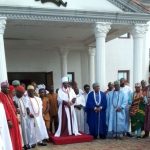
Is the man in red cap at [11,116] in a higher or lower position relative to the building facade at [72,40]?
lower

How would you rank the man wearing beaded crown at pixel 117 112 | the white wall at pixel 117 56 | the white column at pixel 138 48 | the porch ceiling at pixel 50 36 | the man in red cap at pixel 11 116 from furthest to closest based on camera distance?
1. the white wall at pixel 117 56
2. the porch ceiling at pixel 50 36
3. the white column at pixel 138 48
4. the man wearing beaded crown at pixel 117 112
5. the man in red cap at pixel 11 116

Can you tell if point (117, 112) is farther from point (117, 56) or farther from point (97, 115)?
point (117, 56)

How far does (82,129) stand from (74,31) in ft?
16.8

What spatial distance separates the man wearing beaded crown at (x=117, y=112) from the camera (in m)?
10.1

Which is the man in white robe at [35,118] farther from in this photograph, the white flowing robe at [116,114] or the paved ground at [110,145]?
the white flowing robe at [116,114]

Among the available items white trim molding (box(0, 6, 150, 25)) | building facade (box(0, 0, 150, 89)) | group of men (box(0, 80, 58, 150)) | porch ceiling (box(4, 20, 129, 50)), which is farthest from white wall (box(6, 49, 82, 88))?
group of men (box(0, 80, 58, 150))

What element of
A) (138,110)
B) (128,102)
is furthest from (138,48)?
(138,110)

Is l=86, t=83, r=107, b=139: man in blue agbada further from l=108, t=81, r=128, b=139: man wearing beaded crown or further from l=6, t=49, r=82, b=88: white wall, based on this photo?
l=6, t=49, r=82, b=88: white wall

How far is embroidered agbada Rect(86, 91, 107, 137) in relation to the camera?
1023 cm

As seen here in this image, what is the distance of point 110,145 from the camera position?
9.30m

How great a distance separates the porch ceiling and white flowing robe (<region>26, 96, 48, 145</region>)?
4.79m

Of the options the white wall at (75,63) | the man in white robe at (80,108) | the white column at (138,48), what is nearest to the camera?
the man in white robe at (80,108)

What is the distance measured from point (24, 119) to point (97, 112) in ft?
8.19

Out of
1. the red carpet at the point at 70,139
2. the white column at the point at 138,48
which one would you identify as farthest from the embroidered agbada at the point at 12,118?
the white column at the point at 138,48
